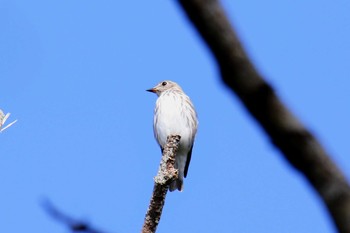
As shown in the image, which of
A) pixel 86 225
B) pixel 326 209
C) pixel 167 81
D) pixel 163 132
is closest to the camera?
pixel 326 209

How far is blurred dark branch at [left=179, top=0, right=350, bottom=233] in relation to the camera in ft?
3.59

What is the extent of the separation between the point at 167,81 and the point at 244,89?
15.4 m

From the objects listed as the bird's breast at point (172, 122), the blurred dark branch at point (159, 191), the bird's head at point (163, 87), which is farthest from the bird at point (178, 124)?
the blurred dark branch at point (159, 191)

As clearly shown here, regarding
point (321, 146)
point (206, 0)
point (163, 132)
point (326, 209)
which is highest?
point (163, 132)

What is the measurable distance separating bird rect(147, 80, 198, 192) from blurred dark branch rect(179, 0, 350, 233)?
12174 millimetres

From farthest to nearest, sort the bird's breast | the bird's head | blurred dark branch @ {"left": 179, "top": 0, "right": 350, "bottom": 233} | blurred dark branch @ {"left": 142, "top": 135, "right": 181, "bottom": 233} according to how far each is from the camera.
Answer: the bird's head → the bird's breast → blurred dark branch @ {"left": 142, "top": 135, "right": 181, "bottom": 233} → blurred dark branch @ {"left": 179, "top": 0, "right": 350, "bottom": 233}

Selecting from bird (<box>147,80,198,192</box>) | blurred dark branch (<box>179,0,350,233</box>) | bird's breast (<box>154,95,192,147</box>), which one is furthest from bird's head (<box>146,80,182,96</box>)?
blurred dark branch (<box>179,0,350,233</box>)

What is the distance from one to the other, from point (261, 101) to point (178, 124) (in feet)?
42.1

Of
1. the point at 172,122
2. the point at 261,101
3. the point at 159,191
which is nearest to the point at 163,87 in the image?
the point at 172,122

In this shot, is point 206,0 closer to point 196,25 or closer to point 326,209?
point 196,25

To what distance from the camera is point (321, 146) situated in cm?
112

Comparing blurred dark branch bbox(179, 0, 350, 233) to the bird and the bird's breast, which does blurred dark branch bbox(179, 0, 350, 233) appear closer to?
the bird

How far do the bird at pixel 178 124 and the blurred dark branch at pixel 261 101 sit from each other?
1217cm

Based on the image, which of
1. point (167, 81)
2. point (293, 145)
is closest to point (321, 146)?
point (293, 145)
